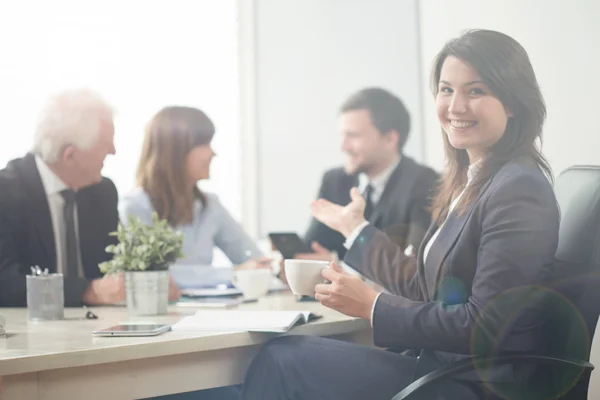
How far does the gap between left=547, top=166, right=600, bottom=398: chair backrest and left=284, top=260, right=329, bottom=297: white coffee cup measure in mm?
516

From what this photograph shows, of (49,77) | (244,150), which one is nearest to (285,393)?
(49,77)

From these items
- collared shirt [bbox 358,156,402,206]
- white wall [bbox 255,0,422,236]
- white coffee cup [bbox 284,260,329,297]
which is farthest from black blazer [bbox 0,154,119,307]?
white wall [bbox 255,0,422,236]

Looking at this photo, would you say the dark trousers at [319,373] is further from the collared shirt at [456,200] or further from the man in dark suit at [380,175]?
the man in dark suit at [380,175]

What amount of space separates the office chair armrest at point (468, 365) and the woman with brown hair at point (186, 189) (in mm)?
1753

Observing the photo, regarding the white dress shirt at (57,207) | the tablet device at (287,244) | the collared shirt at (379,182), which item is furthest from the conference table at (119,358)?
the collared shirt at (379,182)

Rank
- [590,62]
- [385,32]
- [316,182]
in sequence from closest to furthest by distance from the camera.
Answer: [590,62] → [385,32] → [316,182]

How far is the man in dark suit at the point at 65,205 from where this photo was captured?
208 centimetres

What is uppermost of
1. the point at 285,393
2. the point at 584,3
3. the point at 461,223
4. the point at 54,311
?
the point at 584,3

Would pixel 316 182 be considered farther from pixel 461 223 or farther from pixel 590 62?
pixel 461 223

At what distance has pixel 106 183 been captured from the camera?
8.34ft

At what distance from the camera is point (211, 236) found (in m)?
3.15

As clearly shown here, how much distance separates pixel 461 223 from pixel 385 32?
2.20 m

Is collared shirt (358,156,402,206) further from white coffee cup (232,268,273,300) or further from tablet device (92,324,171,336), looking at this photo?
tablet device (92,324,171,336)

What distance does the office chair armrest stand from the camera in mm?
1361
